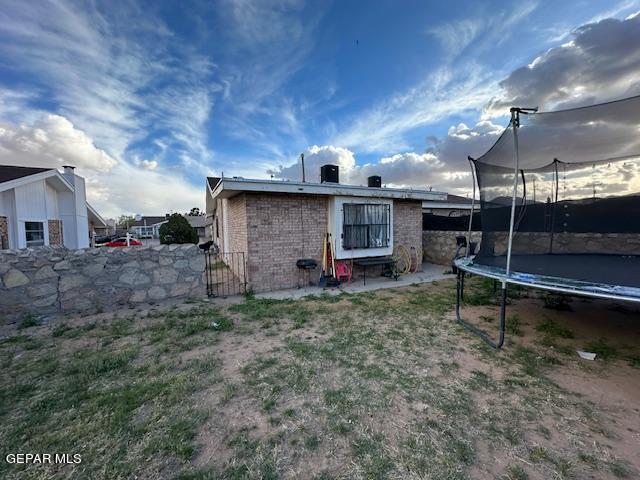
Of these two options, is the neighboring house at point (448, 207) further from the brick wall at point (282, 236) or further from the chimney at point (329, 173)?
the brick wall at point (282, 236)

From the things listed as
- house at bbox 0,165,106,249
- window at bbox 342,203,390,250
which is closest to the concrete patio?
window at bbox 342,203,390,250

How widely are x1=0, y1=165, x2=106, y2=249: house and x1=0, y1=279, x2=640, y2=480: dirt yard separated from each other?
7.08m

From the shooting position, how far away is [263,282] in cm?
585

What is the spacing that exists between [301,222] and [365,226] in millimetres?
1704

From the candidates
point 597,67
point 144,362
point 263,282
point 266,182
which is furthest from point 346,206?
point 144,362

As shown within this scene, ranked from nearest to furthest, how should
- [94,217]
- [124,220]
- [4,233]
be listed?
1. [4,233]
2. [94,217]
3. [124,220]

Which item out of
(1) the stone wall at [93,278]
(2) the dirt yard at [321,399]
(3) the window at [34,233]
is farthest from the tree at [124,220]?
(2) the dirt yard at [321,399]

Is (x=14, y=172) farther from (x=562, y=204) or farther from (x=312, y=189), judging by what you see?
(x=562, y=204)

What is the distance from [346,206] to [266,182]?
82.8 inches

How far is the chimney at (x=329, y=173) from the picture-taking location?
7836 mm

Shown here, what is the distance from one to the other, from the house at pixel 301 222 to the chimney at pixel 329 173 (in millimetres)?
1729

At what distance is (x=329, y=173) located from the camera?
786 cm

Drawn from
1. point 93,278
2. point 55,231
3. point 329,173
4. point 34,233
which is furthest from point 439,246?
point 55,231

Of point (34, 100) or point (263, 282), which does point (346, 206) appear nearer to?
point (263, 282)
